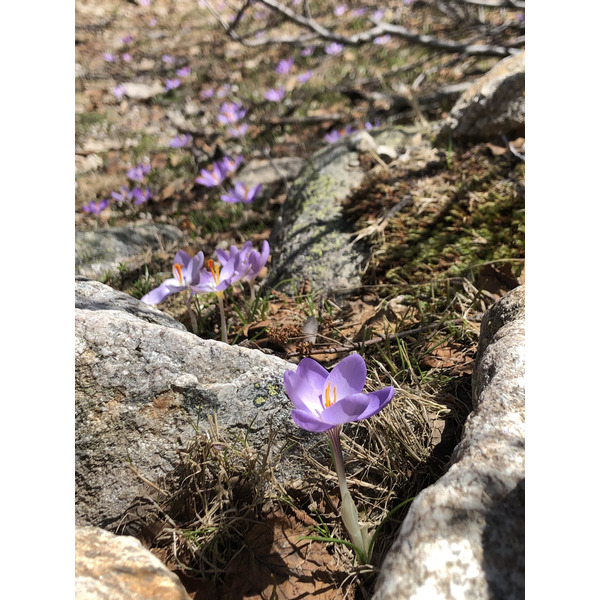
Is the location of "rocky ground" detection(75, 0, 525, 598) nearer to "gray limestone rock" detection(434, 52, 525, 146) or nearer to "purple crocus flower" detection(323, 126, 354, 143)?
Result: "gray limestone rock" detection(434, 52, 525, 146)

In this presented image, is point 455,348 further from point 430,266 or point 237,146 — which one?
point 237,146

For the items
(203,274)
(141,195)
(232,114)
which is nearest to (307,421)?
(203,274)

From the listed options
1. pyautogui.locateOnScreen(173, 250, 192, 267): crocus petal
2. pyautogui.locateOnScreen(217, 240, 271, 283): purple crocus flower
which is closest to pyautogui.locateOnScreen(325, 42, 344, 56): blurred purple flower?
pyautogui.locateOnScreen(217, 240, 271, 283): purple crocus flower

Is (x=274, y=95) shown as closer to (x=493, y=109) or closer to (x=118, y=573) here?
(x=493, y=109)

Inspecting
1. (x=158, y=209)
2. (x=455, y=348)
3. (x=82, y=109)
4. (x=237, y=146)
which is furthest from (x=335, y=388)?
Result: (x=82, y=109)

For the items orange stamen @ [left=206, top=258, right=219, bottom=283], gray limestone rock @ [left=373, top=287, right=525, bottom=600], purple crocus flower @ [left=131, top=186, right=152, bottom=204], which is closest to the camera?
gray limestone rock @ [left=373, top=287, right=525, bottom=600]
